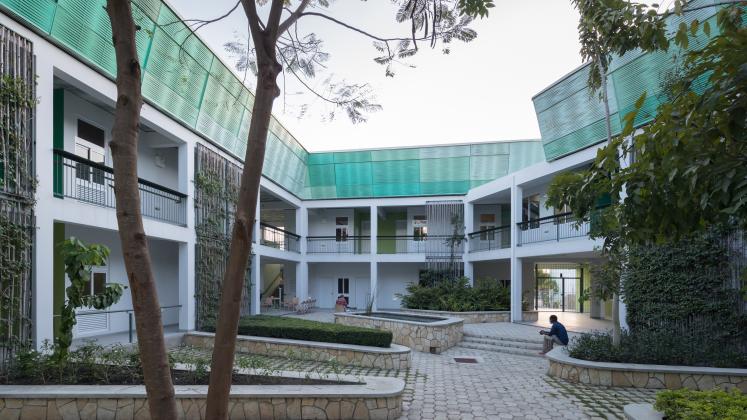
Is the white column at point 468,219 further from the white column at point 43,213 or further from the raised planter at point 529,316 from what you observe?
the white column at point 43,213

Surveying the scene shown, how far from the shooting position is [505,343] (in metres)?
13.4

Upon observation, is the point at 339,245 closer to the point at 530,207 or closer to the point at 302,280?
the point at 302,280

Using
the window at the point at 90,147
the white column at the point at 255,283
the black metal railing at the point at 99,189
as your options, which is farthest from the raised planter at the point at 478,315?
the window at the point at 90,147

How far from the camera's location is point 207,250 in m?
14.1

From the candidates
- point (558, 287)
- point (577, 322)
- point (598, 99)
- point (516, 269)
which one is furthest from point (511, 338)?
point (558, 287)

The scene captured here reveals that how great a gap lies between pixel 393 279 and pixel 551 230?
10.6 meters

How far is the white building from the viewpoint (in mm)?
8906

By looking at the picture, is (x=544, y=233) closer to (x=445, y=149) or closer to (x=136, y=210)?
(x=445, y=149)

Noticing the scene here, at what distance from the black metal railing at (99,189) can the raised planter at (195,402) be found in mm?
3659

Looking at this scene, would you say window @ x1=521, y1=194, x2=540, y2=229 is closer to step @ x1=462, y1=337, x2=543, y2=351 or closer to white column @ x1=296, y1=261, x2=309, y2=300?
step @ x1=462, y1=337, x2=543, y2=351

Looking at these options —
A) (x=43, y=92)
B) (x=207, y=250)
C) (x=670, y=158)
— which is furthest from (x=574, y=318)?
(x=43, y=92)

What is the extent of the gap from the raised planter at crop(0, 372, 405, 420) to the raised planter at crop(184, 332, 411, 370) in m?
3.66

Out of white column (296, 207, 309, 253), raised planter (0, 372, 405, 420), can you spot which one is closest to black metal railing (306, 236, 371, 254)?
white column (296, 207, 309, 253)

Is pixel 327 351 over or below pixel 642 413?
below
